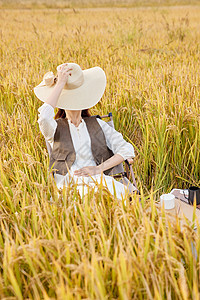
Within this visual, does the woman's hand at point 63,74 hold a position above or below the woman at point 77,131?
above

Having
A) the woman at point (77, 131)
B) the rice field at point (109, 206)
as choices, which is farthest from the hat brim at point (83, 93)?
the rice field at point (109, 206)

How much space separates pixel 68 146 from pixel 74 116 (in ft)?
0.76

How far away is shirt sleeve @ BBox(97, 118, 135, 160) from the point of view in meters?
2.16

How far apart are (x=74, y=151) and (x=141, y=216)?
1.00 m

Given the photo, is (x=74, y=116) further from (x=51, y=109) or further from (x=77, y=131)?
(x=51, y=109)

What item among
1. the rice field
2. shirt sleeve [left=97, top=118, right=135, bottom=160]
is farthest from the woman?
the rice field

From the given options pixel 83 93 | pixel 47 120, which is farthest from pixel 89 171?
pixel 83 93

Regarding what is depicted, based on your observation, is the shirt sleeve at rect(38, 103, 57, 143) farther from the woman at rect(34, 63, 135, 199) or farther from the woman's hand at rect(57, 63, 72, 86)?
the woman's hand at rect(57, 63, 72, 86)

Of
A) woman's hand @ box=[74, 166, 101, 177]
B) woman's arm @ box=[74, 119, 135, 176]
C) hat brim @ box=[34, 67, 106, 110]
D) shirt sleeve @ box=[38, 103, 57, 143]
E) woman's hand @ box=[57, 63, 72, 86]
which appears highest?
woman's hand @ box=[57, 63, 72, 86]

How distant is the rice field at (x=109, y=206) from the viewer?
99cm

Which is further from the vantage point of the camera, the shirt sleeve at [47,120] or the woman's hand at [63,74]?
the woman's hand at [63,74]

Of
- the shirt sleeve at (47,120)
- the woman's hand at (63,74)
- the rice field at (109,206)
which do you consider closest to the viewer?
the rice field at (109,206)

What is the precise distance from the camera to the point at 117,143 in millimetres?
2234

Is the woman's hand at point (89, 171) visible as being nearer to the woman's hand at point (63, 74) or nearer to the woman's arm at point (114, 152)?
the woman's arm at point (114, 152)
